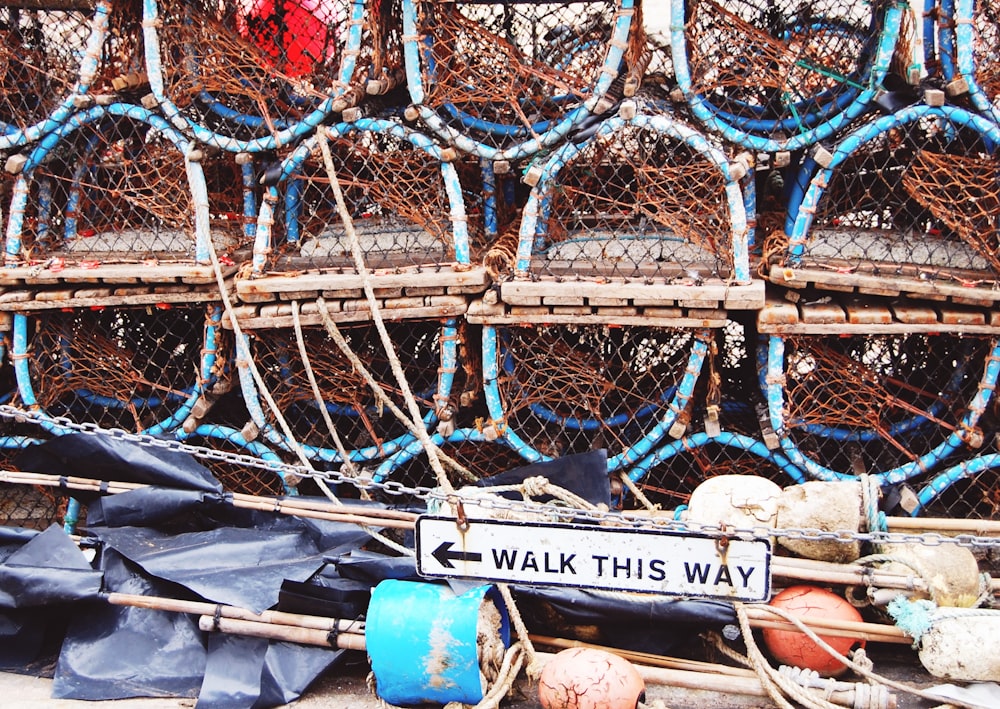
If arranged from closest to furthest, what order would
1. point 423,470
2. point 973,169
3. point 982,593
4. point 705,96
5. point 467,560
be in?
point 467,560, point 982,593, point 973,169, point 705,96, point 423,470

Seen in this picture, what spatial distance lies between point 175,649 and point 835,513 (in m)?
2.57

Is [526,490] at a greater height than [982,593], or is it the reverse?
[526,490]


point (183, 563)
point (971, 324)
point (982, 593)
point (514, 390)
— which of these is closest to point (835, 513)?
point (982, 593)

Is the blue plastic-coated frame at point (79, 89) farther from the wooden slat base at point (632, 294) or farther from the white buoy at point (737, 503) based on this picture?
the white buoy at point (737, 503)

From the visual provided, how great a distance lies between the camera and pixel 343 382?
161 inches

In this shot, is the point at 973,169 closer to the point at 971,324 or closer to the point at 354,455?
the point at 971,324

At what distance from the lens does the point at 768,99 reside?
4145mm

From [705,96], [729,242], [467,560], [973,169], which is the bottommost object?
[467,560]

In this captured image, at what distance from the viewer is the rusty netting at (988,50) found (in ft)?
11.9

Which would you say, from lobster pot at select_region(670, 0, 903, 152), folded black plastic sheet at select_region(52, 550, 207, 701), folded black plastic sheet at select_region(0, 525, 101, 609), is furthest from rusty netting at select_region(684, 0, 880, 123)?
folded black plastic sheet at select_region(0, 525, 101, 609)

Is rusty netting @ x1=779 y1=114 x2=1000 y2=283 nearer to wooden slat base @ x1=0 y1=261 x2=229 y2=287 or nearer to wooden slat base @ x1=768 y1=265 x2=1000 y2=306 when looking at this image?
wooden slat base @ x1=768 y1=265 x2=1000 y2=306

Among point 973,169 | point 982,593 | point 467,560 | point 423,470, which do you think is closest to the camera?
point 467,560

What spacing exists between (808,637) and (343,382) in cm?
221

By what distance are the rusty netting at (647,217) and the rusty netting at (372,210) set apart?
0.53 meters
